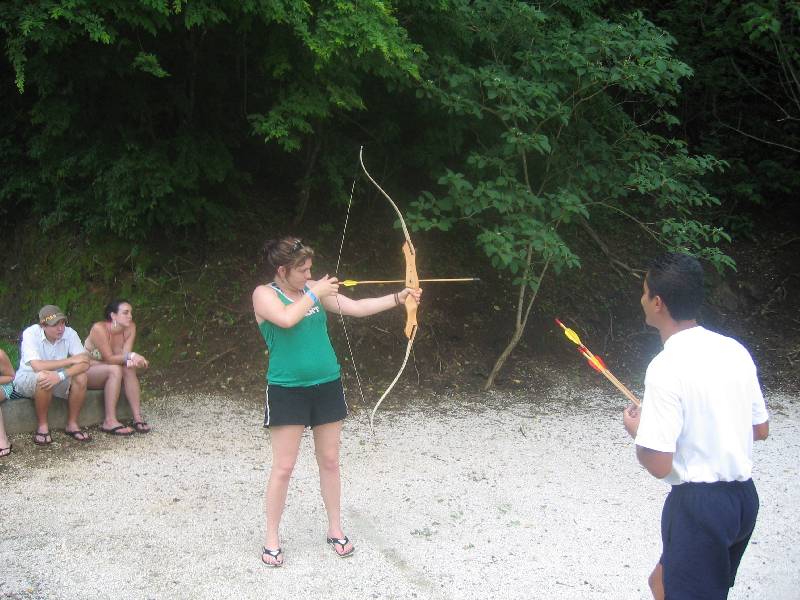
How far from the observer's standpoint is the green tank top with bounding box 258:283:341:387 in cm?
330

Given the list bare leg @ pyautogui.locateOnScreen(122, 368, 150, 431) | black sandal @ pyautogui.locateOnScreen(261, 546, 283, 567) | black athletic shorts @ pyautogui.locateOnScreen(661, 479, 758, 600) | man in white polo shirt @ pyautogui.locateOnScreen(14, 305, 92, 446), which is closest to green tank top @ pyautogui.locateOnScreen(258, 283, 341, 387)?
black sandal @ pyautogui.locateOnScreen(261, 546, 283, 567)

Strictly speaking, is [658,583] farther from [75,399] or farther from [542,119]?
[542,119]

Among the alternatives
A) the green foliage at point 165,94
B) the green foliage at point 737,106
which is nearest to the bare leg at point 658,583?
the green foliage at point 165,94

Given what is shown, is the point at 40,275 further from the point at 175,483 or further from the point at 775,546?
the point at 775,546

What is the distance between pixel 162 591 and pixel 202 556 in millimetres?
323

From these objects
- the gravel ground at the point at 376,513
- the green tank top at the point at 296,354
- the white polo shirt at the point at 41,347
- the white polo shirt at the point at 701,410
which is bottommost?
the gravel ground at the point at 376,513

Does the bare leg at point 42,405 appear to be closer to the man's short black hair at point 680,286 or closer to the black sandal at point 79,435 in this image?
the black sandal at point 79,435

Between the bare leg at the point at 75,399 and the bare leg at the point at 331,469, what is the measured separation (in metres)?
2.10

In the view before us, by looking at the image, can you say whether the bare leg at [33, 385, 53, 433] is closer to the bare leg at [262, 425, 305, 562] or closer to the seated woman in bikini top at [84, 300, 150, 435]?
the seated woman in bikini top at [84, 300, 150, 435]

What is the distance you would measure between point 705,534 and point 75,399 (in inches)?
158

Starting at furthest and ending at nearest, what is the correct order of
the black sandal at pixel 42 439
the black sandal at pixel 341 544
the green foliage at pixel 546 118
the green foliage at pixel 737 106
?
the green foliage at pixel 737 106 < the green foliage at pixel 546 118 < the black sandal at pixel 42 439 < the black sandal at pixel 341 544

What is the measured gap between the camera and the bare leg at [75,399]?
4875 mm

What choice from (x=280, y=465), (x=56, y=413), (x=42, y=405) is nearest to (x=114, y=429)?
(x=56, y=413)

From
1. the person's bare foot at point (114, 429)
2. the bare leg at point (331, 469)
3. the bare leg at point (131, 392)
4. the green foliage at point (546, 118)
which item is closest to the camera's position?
the bare leg at point (331, 469)
